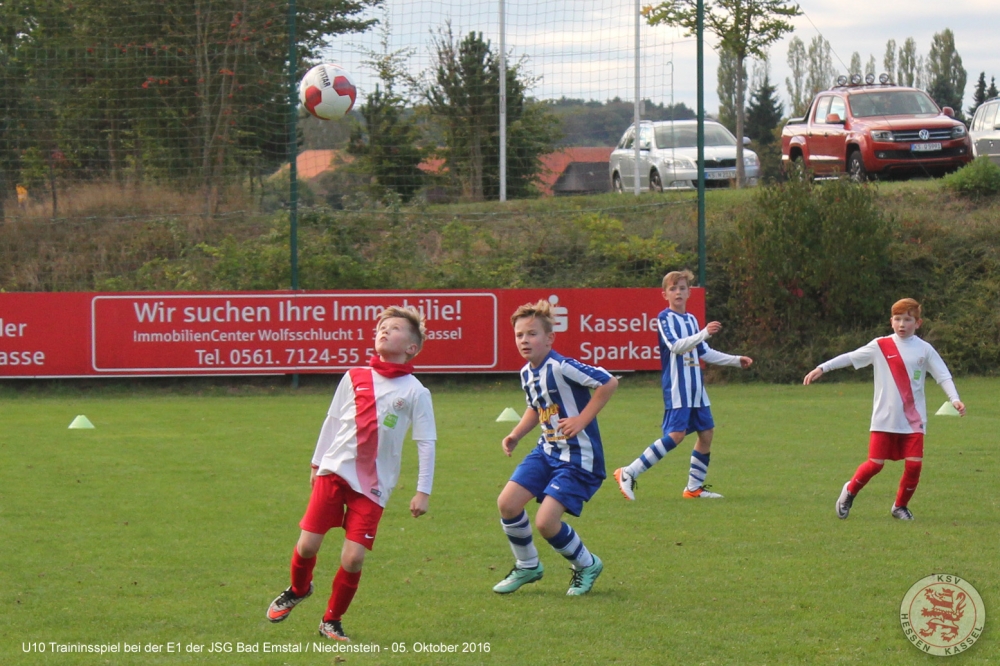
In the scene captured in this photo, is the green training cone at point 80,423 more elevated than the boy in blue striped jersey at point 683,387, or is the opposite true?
the boy in blue striped jersey at point 683,387

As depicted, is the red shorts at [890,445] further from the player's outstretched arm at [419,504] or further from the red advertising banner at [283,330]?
the red advertising banner at [283,330]

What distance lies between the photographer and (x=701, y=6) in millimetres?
17375

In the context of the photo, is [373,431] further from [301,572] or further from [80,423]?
[80,423]

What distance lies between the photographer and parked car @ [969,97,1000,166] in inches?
904

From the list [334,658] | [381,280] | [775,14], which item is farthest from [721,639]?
[775,14]

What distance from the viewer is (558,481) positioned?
19.4 ft

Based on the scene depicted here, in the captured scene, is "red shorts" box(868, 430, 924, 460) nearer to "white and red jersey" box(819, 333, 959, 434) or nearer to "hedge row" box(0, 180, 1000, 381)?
"white and red jersey" box(819, 333, 959, 434)

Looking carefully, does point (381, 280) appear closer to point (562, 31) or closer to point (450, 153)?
point (450, 153)

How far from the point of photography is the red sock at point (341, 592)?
16.8 ft

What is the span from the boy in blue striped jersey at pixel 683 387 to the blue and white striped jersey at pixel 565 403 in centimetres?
268

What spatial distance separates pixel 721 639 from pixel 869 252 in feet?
44.9

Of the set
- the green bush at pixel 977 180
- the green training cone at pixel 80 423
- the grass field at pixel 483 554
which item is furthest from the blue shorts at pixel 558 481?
the green bush at pixel 977 180

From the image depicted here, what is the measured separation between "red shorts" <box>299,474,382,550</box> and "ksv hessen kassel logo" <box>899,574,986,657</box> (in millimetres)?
2487

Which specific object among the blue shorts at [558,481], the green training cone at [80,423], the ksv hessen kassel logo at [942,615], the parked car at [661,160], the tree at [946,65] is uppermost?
the tree at [946,65]
